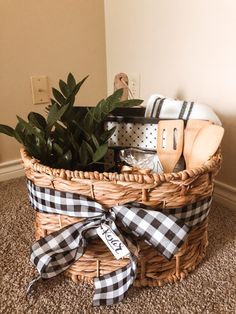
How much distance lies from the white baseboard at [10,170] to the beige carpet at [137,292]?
0.40 metres

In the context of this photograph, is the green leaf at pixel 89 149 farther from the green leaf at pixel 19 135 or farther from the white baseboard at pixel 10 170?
the white baseboard at pixel 10 170

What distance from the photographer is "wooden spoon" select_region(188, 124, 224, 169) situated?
0.50 m

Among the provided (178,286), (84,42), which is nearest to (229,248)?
(178,286)

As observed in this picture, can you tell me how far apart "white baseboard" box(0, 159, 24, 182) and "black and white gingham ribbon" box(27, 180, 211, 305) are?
1.78 feet

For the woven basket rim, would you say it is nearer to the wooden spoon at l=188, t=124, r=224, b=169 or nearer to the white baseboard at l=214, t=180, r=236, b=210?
the wooden spoon at l=188, t=124, r=224, b=169

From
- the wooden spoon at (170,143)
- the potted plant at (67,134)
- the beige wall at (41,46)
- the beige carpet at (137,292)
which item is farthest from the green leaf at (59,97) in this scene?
the beige wall at (41,46)

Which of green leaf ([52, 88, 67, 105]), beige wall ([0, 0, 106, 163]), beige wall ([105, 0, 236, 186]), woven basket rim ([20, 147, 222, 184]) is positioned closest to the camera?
woven basket rim ([20, 147, 222, 184])

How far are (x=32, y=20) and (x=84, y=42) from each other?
20 centimetres

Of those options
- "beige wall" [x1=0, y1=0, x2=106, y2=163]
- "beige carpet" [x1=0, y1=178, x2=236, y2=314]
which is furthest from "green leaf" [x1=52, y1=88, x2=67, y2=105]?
"beige wall" [x1=0, y1=0, x2=106, y2=163]

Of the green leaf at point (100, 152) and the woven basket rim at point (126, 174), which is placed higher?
the green leaf at point (100, 152)

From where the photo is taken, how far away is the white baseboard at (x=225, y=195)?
0.77 metres

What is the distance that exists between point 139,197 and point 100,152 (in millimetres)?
106

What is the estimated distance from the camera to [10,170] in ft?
3.25

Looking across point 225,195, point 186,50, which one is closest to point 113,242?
point 225,195
